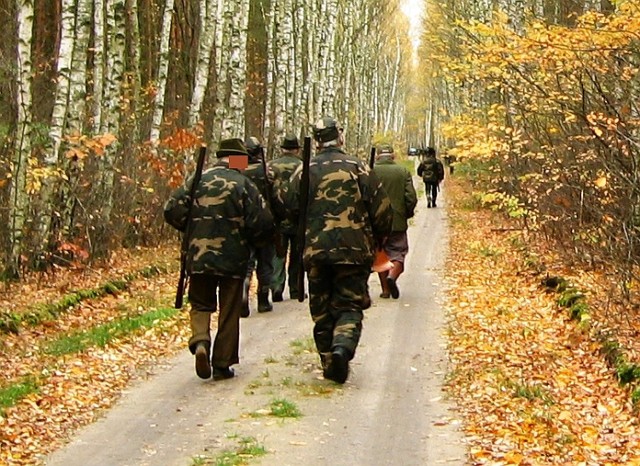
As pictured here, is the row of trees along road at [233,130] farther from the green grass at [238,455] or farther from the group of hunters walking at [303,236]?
the green grass at [238,455]

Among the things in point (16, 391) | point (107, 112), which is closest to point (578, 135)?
point (107, 112)

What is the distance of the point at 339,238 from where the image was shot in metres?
8.78

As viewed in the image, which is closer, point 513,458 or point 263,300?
point 513,458

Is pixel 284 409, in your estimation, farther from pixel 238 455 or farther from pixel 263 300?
pixel 263 300

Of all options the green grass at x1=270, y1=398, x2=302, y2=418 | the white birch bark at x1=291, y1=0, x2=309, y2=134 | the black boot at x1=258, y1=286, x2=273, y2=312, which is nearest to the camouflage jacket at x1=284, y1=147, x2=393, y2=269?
the green grass at x1=270, y1=398, x2=302, y2=418

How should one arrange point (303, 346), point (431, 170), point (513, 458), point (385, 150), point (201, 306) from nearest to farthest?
point (513, 458) < point (201, 306) < point (303, 346) < point (385, 150) < point (431, 170)

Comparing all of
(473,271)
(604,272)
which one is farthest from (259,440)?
(473,271)

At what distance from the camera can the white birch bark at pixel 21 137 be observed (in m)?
12.3

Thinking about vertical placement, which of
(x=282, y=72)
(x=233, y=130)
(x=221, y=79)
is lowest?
(x=233, y=130)

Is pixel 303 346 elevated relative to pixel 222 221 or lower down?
lower down

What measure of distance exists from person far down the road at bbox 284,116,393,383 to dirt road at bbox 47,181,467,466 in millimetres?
443

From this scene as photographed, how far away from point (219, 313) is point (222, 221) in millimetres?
848

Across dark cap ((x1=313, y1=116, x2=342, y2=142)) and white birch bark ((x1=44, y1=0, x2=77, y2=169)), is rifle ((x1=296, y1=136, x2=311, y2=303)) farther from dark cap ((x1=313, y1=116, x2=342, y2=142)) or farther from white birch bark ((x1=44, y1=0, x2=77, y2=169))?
white birch bark ((x1=44, y1=0, x2=77, y2=169))

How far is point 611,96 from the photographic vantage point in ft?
42.0
